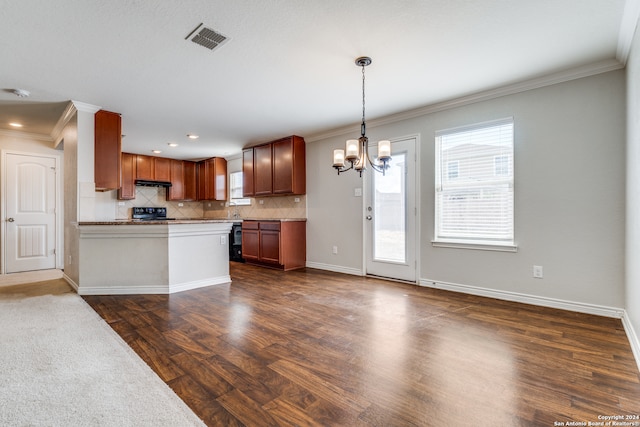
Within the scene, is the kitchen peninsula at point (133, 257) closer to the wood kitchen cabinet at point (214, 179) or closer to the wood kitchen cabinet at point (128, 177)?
the wood kitchen cabinet at point (128, 177)

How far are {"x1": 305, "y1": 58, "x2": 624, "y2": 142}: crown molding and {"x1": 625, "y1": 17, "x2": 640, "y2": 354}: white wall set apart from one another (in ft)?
0.90

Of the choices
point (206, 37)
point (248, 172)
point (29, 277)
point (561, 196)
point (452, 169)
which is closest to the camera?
point (206, 37)

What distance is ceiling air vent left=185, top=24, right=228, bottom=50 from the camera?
7.68 ft

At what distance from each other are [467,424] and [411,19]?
2.56 metres

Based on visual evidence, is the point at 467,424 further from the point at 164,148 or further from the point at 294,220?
the point at 164,148

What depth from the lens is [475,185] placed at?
3703 mm

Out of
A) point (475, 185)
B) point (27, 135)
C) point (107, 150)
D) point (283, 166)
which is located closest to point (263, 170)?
point (283, 166)

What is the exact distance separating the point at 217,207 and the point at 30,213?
3.60 meters

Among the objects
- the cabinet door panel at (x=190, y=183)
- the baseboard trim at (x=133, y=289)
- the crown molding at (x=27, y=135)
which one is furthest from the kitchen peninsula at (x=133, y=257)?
the cabinet door panel at (x=190, y=183)

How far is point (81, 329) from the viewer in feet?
8.48

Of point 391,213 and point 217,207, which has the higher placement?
point 217,207

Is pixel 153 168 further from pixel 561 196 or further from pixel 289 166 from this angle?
pixel 561 196

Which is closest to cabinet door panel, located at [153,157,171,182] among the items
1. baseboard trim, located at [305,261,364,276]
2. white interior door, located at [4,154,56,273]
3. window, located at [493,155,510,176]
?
white interior door, located at [4,154,56,273]

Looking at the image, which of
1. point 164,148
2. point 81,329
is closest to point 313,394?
point 81,329
